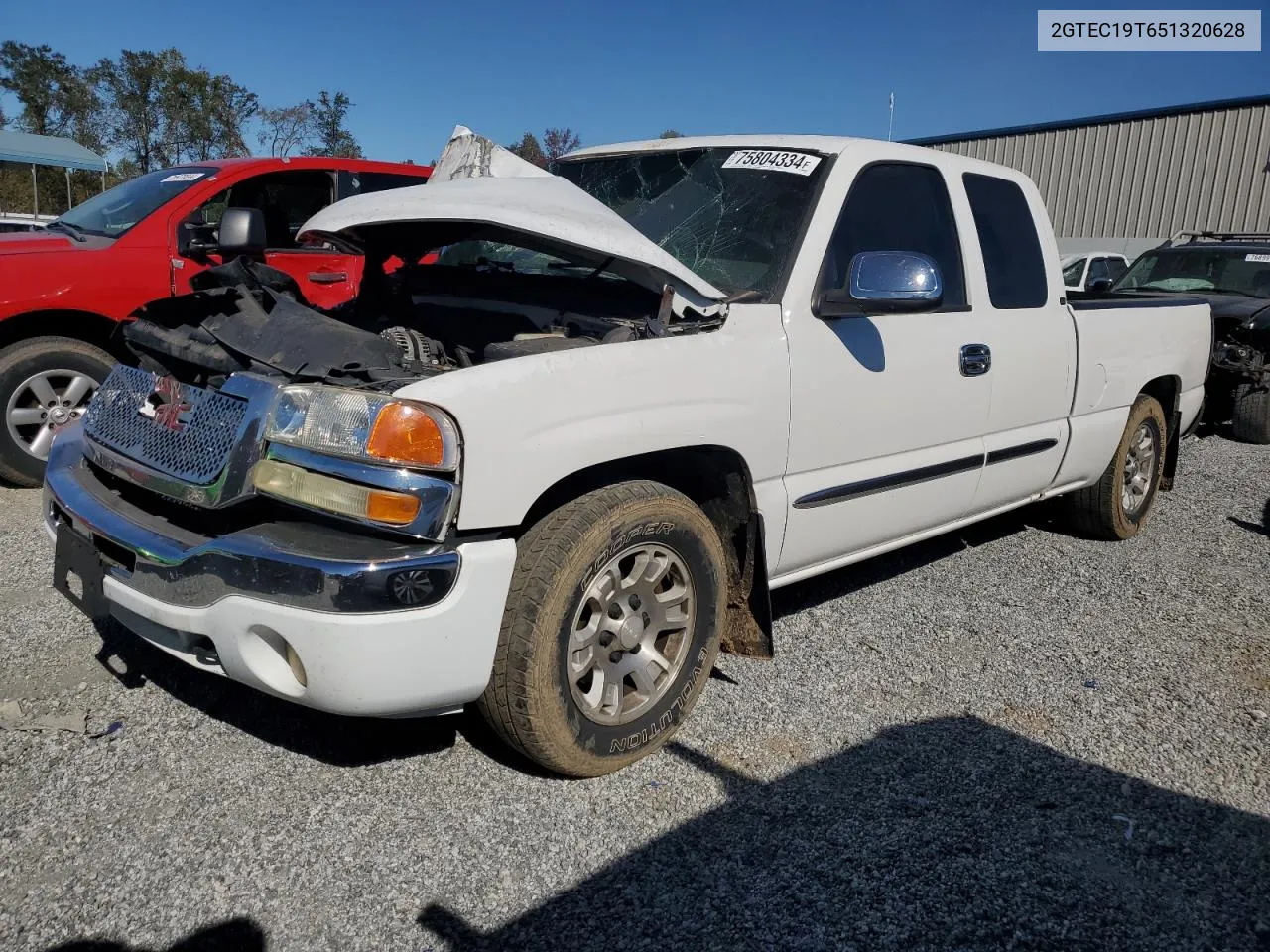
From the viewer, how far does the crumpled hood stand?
2.86m

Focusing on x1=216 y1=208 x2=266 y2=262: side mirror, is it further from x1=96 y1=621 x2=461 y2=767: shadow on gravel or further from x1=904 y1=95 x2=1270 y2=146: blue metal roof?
x1=904 y1=95 x2=1270 y2=146: blue metal roof

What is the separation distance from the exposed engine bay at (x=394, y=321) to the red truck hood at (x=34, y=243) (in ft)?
7.76

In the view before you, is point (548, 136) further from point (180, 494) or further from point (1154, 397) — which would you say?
point (180, 494)

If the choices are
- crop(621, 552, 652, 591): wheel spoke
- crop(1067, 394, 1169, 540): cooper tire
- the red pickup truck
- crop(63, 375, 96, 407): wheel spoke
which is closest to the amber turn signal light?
crop(621, 552, 652, 591): wheel spoke

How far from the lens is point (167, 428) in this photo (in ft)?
8.96

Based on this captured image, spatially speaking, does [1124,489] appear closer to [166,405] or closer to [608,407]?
[608,407]

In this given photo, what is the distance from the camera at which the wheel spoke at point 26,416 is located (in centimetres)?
517

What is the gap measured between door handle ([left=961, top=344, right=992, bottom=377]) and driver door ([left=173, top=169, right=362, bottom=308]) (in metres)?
3.59

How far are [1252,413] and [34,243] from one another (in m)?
9.24

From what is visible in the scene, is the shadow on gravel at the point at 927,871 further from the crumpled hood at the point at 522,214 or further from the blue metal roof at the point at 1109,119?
the blue metal roof at the point at 1109,119

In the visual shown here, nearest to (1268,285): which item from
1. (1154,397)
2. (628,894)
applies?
(1154,397)

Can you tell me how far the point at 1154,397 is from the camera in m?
5.56

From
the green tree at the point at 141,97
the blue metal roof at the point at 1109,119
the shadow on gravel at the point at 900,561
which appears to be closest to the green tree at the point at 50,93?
the green tree at the point at 141,97

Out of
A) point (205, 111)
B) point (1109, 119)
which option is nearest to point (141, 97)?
point (205, 111)
